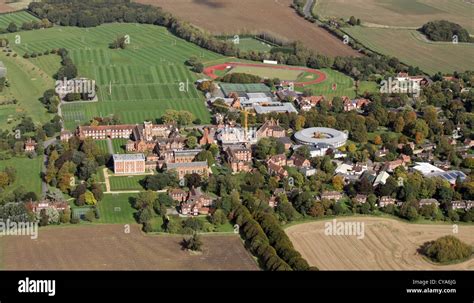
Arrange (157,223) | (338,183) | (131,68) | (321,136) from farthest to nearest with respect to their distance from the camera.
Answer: (131,68), (321,136), (338,183), (157,223)

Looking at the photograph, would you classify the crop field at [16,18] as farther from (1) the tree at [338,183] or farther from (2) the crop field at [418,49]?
(1) the tree at [338,183]

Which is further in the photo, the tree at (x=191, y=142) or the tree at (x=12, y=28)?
the tree at (x=12, y=28)

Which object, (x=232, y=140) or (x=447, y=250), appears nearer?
(x=447, y=250)

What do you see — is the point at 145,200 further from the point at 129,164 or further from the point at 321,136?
the point at 321,136

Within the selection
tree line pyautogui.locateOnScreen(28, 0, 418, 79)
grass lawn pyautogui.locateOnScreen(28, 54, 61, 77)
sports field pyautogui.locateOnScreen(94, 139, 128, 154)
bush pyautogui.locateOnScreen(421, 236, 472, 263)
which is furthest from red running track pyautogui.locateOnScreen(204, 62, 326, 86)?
bush pyautogui.locateOnScreen(421, 236, 472, 263)

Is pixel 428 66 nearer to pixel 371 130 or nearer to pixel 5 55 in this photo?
pixel 371 130

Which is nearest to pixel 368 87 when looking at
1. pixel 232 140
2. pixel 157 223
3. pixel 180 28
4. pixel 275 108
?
pixel 275 108

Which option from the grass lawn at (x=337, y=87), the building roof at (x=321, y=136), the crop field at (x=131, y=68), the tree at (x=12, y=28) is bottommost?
the tree at (x=12, y=28)

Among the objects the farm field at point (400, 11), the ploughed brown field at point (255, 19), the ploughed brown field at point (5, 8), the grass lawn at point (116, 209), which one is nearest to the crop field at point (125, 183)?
the grass lawn at point (116, 209)
